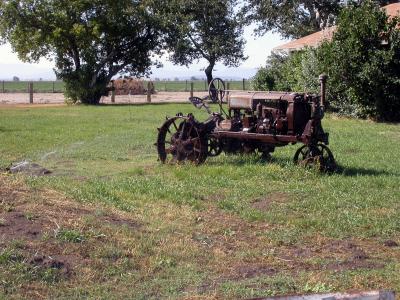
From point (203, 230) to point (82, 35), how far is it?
1282 inches

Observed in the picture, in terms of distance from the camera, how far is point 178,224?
26.8 ft

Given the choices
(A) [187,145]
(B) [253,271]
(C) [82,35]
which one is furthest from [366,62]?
(C) [82,35]

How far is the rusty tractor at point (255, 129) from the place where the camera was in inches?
465

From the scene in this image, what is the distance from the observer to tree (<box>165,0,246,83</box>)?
4319 centimetres

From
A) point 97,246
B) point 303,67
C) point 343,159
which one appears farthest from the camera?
point 303,67

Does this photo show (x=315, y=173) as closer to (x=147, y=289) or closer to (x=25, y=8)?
(x=147, y=289)

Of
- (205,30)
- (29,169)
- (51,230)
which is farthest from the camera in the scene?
(205,30)

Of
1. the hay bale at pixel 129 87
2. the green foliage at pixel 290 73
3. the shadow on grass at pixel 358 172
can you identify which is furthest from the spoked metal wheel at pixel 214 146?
the hay bale at pixel 129 87

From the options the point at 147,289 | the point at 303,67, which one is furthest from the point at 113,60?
the point at 147,289

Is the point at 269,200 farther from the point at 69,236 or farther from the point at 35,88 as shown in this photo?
the point at 35,88

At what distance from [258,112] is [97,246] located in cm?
654

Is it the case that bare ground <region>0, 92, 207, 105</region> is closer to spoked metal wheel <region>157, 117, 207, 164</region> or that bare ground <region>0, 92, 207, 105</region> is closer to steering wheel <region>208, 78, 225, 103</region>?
steering wheel <region>208, 78, 225, 103</region>

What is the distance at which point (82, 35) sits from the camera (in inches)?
1538

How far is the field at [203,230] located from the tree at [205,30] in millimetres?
30660
